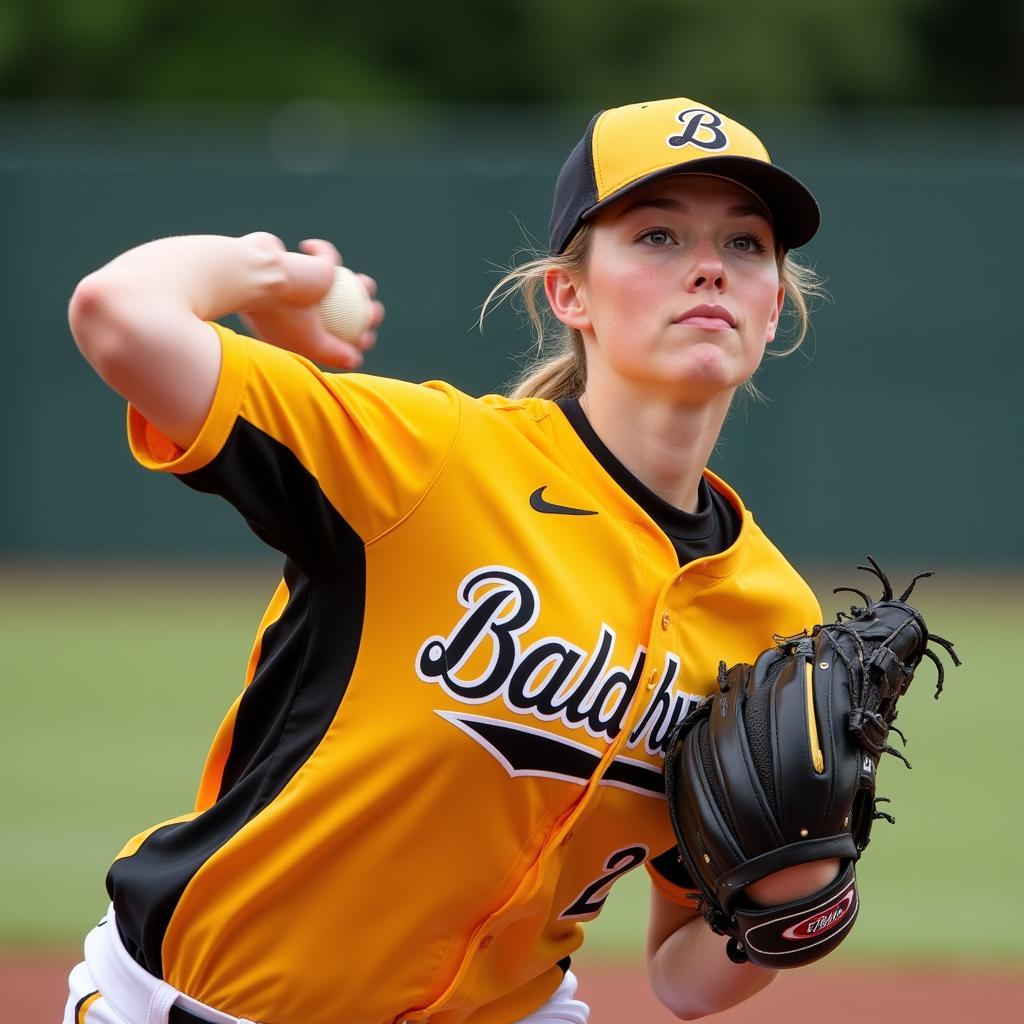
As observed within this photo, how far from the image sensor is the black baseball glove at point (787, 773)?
2.28m

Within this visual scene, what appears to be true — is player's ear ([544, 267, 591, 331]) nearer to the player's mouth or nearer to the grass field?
the player's mouth

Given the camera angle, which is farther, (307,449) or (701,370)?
(701,370)

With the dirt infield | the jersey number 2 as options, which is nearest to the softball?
the jersey number 2

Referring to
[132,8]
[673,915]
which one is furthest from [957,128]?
[673,915]

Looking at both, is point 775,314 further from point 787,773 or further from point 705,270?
point 787,773

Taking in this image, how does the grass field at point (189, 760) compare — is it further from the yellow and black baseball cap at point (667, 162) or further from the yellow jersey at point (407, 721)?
the yellow and black baseball cap at point (667, 162)

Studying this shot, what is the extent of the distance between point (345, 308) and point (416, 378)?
10.8 metres

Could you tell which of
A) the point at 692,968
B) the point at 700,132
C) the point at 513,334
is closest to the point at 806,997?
A: the point at 692,968

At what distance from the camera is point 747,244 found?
246 centimetres

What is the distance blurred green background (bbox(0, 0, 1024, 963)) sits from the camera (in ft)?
21.8

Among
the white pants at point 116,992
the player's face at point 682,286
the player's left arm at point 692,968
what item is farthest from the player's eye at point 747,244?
the white pants at point 116,992

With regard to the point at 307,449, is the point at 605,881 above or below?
below

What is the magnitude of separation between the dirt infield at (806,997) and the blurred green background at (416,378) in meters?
0.21

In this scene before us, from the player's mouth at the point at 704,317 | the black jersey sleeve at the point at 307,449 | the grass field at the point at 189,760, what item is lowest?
the black jersey sleeve at the point at 307,449
